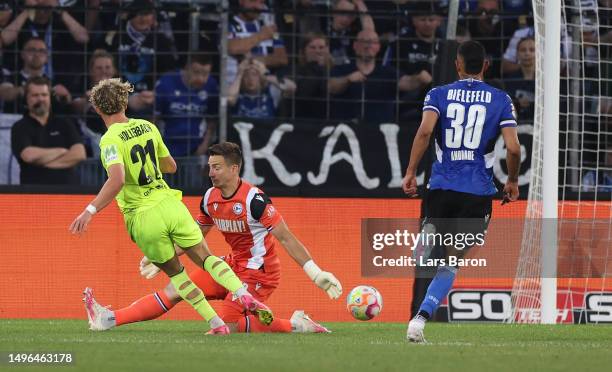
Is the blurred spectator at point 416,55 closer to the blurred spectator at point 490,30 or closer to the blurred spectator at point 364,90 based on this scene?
the blurred spectator at point 364,90

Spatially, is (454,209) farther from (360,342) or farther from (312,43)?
(312,43)

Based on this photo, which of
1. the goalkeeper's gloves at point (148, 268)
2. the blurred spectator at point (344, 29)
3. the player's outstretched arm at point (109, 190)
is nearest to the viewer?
the player's outstretched arm at point (109, 190)

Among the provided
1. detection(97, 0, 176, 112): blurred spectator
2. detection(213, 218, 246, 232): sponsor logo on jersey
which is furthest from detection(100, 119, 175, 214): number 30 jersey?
detection(97, 0, 176, 112): blurred spectator

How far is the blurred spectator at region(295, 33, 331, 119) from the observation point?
14.9 m

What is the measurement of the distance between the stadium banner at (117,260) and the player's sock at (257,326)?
2.74 meters

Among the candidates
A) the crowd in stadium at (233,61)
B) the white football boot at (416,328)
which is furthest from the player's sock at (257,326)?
the crowd in stadium at (233,61)

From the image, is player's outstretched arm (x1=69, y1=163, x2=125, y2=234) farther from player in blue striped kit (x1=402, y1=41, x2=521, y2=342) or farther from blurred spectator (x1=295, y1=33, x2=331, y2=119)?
blurred spectator (x1=295, y1=33, x2=331, y2=119)

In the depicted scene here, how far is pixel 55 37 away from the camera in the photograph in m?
14.6

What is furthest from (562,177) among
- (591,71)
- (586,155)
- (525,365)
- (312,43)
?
(525,365)

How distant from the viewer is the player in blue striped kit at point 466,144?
348 inches

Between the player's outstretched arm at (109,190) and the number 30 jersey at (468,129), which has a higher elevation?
the number 30 jersey at (468,129)

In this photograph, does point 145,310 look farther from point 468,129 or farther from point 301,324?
point 468,129

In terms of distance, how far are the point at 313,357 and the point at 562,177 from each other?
655cm

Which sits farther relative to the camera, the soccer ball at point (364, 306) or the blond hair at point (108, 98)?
the soccer ball at point (364, 306)
